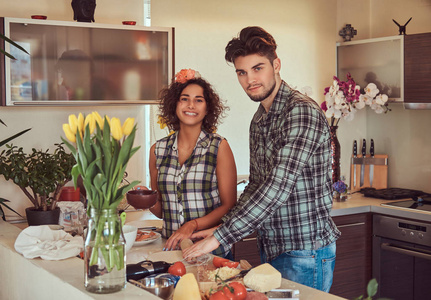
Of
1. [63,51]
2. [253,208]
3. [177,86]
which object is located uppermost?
[63,51]

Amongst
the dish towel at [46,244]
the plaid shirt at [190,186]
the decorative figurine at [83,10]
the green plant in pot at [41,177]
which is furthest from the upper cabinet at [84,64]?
the dish towel at [46,244]

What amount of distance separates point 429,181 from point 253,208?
8.45ft

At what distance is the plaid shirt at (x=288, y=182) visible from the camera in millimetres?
2121

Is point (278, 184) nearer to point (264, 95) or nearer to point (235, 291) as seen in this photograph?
point (264, 95)

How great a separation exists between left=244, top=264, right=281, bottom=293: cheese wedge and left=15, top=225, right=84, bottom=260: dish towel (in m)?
0.58

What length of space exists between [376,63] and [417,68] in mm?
384

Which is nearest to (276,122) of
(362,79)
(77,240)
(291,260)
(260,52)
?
(260,52)

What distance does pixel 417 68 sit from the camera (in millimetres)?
3988

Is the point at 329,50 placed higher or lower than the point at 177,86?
higher

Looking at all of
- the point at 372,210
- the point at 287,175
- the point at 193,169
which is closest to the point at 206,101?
the point at 193,169

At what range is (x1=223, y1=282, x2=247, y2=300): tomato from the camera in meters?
1.58

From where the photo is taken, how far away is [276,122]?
93.6 inches

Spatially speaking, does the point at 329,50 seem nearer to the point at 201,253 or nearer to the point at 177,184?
the point at 177,184

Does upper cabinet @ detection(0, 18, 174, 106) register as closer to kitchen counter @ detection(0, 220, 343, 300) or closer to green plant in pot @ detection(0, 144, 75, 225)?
green plant in pot @ detection(0, 144, 75, 225)
